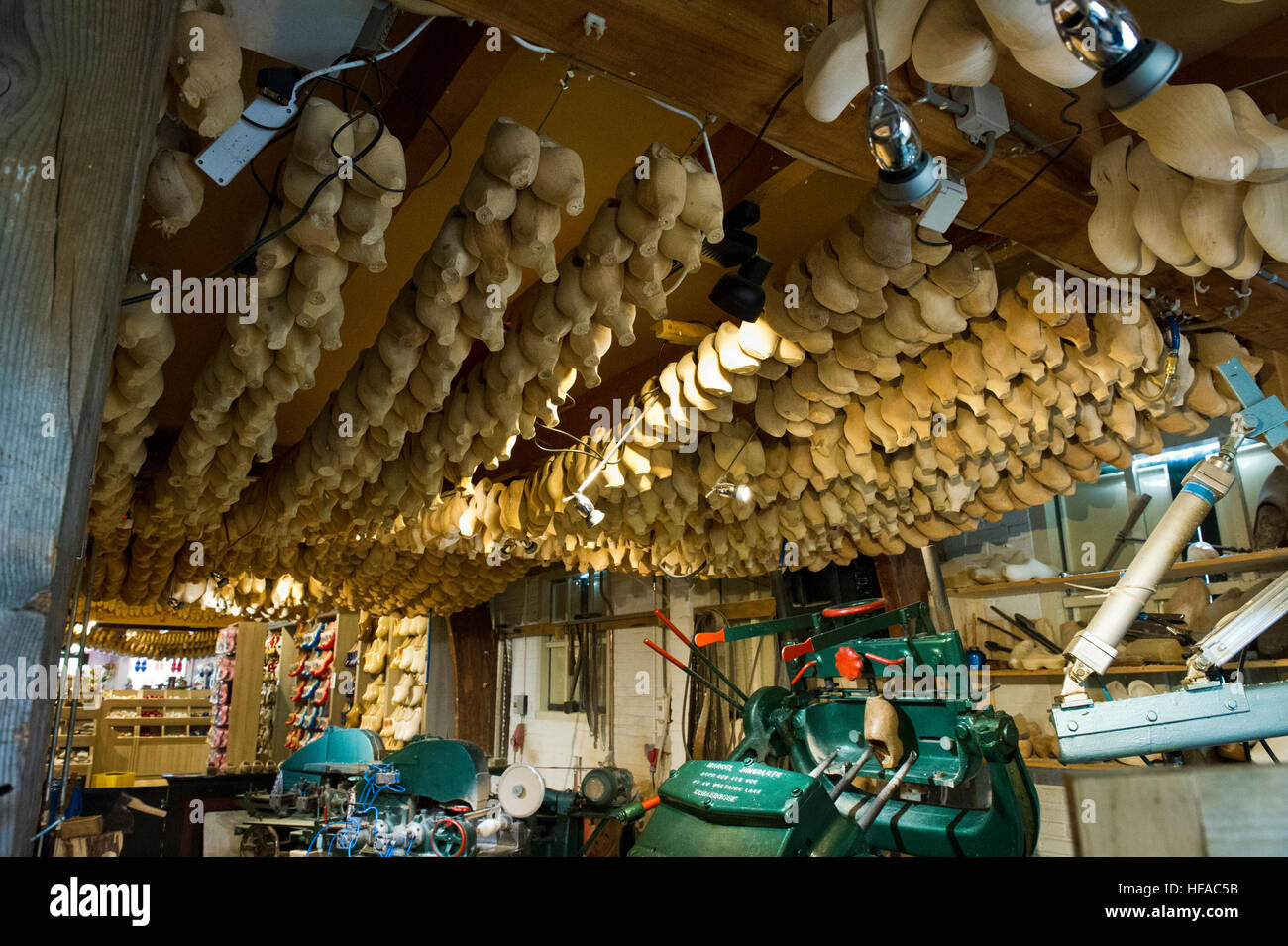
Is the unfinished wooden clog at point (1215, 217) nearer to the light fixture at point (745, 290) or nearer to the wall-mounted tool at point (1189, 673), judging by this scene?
the wall-mounted tool at point (1189, 673)

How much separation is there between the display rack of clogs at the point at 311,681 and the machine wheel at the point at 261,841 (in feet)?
20.9

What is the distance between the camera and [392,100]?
8.57 feet

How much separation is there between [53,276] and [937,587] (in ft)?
18.4

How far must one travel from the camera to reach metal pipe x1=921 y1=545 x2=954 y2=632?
5.81m

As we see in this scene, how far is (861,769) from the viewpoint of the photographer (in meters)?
3.48

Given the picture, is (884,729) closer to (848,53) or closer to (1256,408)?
(1256,408)

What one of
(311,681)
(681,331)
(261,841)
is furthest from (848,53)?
(311,681)

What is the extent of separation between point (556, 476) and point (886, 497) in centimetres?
183

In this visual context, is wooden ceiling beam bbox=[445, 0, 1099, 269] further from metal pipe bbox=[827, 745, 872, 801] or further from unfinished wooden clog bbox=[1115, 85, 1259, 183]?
metal pipe bbox=[827, 745, 872, 801]

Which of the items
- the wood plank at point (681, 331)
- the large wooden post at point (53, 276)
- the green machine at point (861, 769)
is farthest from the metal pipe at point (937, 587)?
the large wooden post at point (53, 276)
